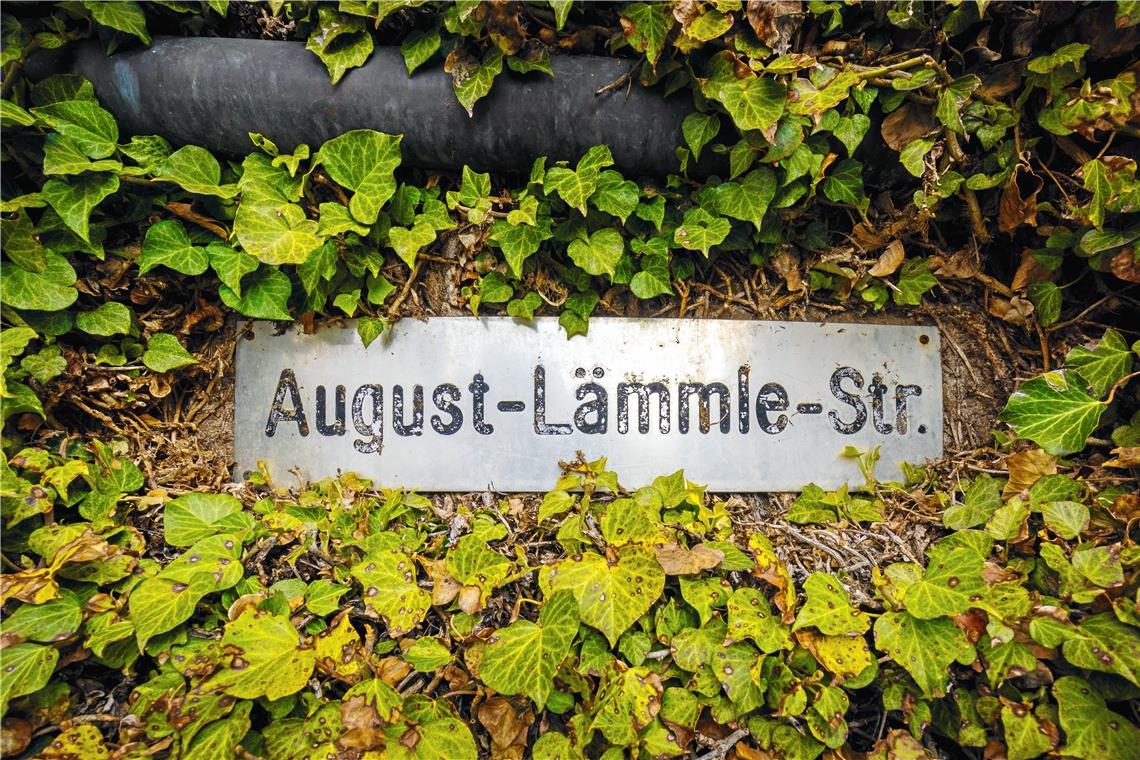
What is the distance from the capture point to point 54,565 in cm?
133

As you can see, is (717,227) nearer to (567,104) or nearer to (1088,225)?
(567,104)

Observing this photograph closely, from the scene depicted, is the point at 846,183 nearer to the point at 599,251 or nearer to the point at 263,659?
the point at 599,251

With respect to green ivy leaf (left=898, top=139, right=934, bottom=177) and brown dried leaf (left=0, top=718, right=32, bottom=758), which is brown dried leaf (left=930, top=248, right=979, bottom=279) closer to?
green ivy leaf (left=898, top=139, right=934, bottom=177)

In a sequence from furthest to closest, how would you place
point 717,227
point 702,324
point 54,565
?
point 702,324 → point 717,227 → point 54,565

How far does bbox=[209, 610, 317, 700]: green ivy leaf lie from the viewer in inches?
Answer: 51.2

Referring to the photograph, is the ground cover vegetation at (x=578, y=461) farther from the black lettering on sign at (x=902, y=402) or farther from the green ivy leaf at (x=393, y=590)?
the black lettering on sign at (x=902, y=402)

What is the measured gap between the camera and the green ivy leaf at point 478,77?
4.87 feet

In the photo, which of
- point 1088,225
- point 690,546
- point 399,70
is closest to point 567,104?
point 399,70

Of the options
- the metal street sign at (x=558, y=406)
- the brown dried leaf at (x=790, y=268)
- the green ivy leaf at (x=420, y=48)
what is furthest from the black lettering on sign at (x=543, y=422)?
the green ivy leaf at (x=420, y=48)

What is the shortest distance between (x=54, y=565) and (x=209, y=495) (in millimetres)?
326

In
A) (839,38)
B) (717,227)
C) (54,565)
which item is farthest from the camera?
(717,227)

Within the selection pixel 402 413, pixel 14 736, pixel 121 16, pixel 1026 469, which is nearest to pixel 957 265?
pixel 1026 469

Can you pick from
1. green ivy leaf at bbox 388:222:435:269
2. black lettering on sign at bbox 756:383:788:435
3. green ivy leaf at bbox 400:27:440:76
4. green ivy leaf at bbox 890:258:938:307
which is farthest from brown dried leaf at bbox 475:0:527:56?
green ivy leaf at bbox 890:258:938:307

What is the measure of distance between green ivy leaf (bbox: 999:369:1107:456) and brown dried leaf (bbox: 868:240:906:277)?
1.56ft
